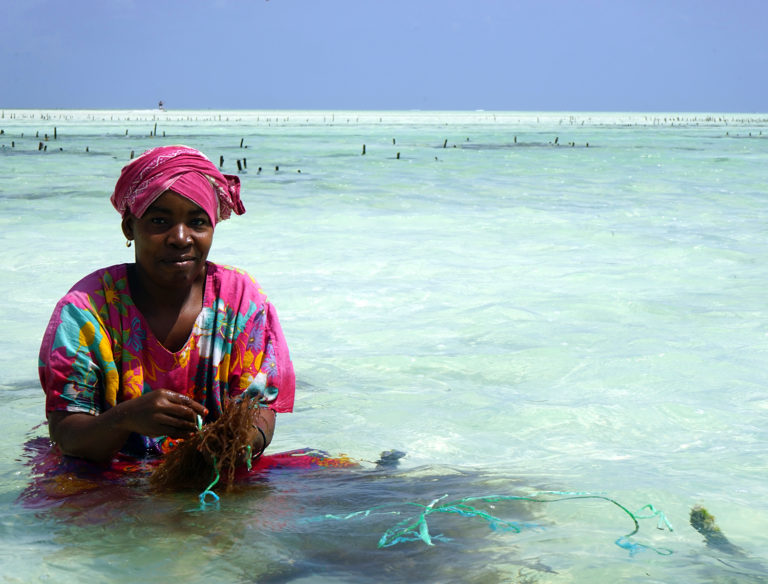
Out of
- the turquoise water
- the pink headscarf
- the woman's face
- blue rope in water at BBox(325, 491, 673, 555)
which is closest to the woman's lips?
the woman's face

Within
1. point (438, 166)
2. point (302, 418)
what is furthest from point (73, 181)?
point (302, 418)

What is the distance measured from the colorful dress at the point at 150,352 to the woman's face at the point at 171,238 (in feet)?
0.49

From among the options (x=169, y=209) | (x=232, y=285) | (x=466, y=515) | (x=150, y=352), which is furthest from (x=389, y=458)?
(x=169, y=209)

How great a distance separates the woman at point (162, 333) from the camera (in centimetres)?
258

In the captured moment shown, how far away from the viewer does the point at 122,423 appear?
246cm

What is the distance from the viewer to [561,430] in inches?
158

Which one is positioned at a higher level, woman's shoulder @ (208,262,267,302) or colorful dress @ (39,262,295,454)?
woman's shoulder @ (208,262,267,302)

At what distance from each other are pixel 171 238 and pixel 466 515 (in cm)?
121

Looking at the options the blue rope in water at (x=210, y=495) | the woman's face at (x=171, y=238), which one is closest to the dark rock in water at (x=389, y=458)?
the blue rope in water at (x=210, y=495)

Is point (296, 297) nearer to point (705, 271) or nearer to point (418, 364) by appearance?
point (418, 364)

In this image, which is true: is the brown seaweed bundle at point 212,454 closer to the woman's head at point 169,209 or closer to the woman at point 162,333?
the woman at point 162,333

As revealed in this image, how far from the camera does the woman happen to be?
258 cm

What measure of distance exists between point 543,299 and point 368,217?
6.29 meters

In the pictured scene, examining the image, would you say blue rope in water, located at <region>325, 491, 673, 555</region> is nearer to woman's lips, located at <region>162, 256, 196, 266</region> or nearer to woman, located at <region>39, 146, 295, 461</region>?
woman, located at <region>39, 146, 295, 461</region>
